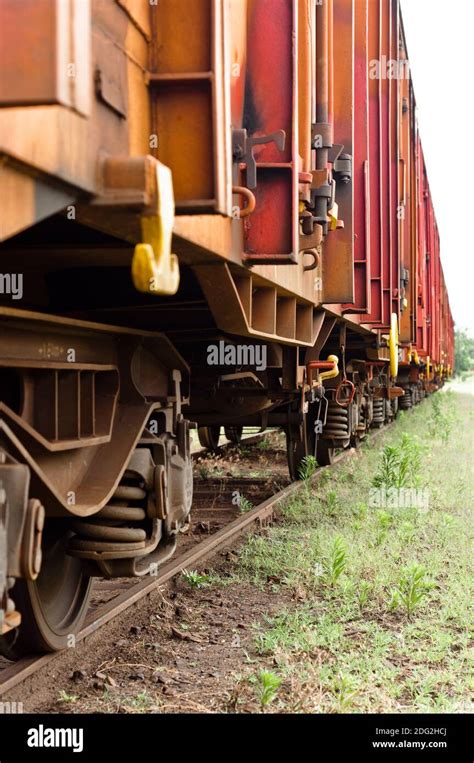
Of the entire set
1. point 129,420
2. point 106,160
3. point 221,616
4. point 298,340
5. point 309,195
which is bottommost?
point 221,616

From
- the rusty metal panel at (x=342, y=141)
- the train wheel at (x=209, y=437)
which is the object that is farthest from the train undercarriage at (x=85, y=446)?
the train wheel at (x=209, y=437)

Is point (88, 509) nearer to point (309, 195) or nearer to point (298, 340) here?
point (309, 195)

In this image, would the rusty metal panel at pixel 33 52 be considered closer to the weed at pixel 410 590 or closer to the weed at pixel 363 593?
the weed at pixel 410 590

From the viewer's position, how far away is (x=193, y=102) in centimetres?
254

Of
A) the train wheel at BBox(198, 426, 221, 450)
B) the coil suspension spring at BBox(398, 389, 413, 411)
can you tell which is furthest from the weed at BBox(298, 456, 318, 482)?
the coil suspension spring at BBox(398, 389, 413, 411)

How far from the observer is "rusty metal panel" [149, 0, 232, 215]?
248 cm

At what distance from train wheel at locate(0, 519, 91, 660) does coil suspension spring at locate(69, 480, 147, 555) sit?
0.15m

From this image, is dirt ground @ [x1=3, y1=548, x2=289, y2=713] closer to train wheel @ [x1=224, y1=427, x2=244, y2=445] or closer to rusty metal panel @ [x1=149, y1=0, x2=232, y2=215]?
rusty metal panel @ [x1=149, y1=0, x2=232, y2=215]

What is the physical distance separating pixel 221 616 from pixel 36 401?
8.14 feet

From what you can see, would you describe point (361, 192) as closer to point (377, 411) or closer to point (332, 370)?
point (332, 370)

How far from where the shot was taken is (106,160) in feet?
7.04

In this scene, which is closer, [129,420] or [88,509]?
[88,509]

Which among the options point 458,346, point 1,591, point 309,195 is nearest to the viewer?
point 1,591
